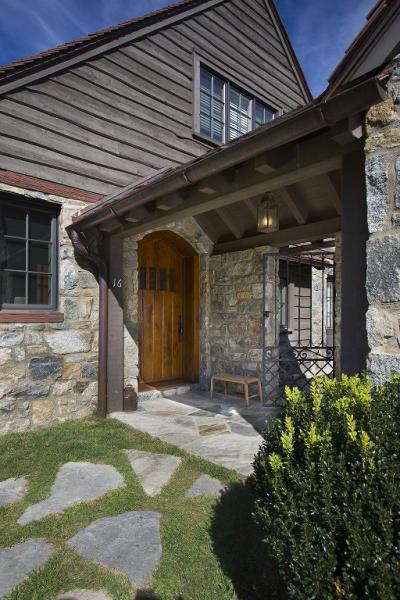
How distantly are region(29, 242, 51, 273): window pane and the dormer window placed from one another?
3267mm

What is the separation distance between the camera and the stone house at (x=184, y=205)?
2232 mm

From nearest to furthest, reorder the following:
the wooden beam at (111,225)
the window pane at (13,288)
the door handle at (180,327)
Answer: the window pane at (13,288) → the wooden beam at (111,225) → the door handle at (180,327)

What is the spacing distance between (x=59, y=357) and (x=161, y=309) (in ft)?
7.17

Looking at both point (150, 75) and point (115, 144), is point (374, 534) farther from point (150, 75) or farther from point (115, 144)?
point (150, 75)

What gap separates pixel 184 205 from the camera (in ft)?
12.0

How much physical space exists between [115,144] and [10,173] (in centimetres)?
154

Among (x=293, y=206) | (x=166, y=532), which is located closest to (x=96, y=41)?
(x=293, y=206)

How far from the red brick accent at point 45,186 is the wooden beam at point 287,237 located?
2.20 meters

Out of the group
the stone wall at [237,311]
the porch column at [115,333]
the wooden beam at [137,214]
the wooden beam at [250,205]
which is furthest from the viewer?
the stone wall at [237,311]

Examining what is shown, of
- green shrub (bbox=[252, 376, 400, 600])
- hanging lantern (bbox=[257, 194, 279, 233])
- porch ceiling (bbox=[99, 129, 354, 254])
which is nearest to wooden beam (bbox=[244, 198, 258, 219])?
porch ceiling (bbox=[99, 129, 354, 254])

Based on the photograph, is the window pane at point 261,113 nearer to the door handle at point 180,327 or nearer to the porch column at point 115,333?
the door handle at point 180,327

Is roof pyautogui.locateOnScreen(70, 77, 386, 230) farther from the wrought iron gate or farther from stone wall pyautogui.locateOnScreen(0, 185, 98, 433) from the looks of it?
the wrought iron gate

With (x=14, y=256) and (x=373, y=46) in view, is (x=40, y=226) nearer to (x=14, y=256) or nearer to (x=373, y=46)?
(x=14, y=256)

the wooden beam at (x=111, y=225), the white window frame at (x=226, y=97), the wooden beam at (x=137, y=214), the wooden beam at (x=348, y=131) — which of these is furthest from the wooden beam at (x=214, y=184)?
the white window frame at (x=226, y=97)
